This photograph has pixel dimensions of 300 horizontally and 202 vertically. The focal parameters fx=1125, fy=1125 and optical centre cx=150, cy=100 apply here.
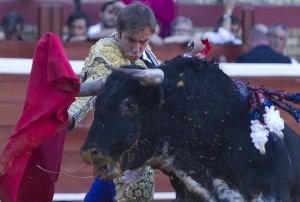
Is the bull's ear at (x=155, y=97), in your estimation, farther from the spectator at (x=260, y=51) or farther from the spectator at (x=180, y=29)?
the spectator at (x=180, y=29)

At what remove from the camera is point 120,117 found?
4699mm

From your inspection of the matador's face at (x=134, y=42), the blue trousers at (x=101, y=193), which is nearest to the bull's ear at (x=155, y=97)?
the matador's face at (x=134, y=42)

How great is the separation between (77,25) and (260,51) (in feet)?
4.64

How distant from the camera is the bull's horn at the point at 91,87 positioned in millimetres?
4941

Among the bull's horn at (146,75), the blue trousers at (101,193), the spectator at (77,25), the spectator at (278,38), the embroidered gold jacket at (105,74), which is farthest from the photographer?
the spectator at (278,38)

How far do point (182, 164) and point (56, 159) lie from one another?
87 cm

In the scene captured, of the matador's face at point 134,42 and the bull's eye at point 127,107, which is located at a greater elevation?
the matador's face at point 134,42

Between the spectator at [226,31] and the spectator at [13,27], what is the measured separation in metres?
1.44

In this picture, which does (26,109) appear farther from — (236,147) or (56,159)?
(236,147)

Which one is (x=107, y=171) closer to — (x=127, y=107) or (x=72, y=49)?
(x=127, y=107)

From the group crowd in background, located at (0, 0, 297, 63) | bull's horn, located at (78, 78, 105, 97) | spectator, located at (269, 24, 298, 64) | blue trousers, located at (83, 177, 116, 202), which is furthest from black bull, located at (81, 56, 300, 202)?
spectator, located at (269, 24, 298, 64)

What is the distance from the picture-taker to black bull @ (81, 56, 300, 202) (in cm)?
478

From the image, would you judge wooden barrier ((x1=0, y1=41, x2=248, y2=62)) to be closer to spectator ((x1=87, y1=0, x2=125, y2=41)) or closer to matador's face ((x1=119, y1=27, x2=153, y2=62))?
spectator ((x1=87, y1=0, x2=125, y2=41))

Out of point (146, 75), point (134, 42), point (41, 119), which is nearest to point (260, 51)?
point (134, 42)
